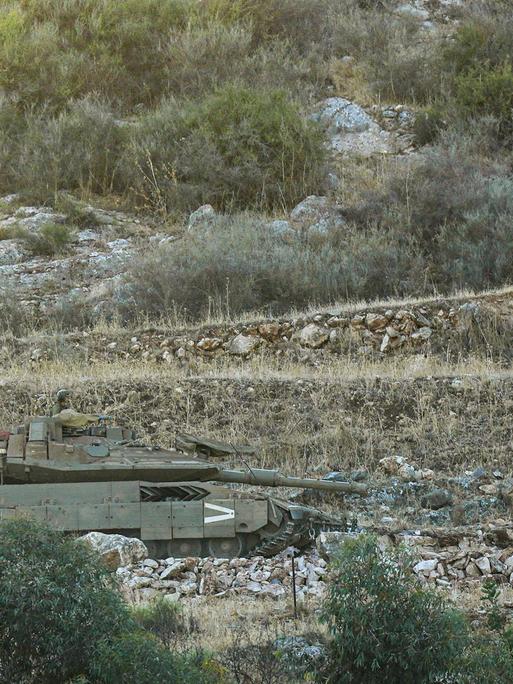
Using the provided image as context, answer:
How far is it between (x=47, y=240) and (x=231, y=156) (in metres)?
4.47

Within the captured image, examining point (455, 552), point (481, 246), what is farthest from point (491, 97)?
point (455, 552)

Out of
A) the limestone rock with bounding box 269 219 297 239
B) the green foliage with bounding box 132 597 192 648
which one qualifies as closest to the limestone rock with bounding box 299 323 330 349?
the limestone rock with bounding box 269 219 297 239

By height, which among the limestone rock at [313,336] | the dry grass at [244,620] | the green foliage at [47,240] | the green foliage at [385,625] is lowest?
the green foliage at [47,240]

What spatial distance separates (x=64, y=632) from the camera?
24.6 feet

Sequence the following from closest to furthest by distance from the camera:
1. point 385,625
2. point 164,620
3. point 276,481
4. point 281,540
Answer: point 385,625 < point 164,620 < point 281,540 < point 276,481

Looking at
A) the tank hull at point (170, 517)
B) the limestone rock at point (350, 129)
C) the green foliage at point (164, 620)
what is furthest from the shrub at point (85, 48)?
the green foliage at point (164, 620)

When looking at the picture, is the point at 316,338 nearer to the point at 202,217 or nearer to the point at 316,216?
the point at 316,216

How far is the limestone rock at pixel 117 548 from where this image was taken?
11609 mm

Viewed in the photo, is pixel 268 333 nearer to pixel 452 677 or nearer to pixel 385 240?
pixel 385 240

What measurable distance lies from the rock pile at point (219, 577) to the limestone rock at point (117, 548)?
0.29 ft

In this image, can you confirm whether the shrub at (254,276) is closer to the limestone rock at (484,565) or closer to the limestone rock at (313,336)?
the limestone rock at (313,336)

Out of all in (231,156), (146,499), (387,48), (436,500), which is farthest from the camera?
(387,48)

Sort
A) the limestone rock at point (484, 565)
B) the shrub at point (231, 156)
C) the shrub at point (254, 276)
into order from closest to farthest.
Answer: the limestone rock at point (484, 565)
the shrub at point (254, 276)
the shrub at point (231, 156)

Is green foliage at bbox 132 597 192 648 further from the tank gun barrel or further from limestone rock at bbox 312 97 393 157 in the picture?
limestone rock at bbox 312 97 393 157
